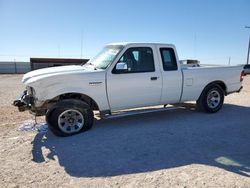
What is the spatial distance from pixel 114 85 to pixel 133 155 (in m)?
2.13

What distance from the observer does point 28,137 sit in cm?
599

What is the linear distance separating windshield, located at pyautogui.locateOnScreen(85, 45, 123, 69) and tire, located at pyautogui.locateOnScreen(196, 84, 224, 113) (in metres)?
2.96

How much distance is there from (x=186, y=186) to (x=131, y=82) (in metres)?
3.38

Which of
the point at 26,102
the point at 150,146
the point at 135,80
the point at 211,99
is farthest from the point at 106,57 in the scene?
the point at 211,99

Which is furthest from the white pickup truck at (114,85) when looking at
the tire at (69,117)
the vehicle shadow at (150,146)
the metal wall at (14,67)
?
the metal wall at (14,67)

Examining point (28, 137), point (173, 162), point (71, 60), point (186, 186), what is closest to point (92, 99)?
point (28, 137)

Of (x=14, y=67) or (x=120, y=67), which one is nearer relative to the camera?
(x=120, y=67)

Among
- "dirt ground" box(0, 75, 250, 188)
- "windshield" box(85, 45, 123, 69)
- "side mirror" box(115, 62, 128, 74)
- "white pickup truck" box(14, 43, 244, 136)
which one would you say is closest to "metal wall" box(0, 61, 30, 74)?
"dirt ground" box(0, 75, 250, 188)

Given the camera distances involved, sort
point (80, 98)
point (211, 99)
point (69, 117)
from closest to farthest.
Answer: point (69, 117) → point (80, 98) → point (211, 99)

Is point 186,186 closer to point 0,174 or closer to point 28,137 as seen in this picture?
point 0,174

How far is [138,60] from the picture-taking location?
6.89 m

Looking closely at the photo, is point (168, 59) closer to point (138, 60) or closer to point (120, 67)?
point (138, 60)

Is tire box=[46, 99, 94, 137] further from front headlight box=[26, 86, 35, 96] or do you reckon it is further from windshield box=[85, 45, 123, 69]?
windshield box=[85, 45, 123, 69]

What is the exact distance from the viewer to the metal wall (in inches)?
1403
